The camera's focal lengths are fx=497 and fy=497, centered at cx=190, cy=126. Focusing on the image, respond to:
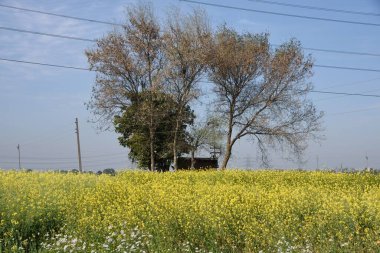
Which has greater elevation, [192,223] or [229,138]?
[229,138]

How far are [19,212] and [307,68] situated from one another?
26.3 metres

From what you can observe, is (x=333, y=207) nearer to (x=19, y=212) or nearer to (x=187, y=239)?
(x=187, y=239)

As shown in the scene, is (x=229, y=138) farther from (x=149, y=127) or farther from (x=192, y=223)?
(x=192, y=223)

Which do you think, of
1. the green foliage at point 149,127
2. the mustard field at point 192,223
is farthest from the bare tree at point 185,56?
the mustard field at point 192,223

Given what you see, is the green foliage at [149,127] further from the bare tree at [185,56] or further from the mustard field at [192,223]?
the mustard field at [192,223]

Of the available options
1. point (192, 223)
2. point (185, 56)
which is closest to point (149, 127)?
point (185, 56)

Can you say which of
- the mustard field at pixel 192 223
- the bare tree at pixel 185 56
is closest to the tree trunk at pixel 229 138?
the bare tree at pixel 185 56

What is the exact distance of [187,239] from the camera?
28.3ft

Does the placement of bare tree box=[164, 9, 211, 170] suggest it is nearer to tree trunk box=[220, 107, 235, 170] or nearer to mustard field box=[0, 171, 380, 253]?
tree trunk box=[220, 107, 235, 170]

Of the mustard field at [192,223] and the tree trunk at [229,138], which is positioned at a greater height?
the tree trunk at [229,138]

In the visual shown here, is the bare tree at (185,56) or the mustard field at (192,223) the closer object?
the mustard field at (192,223)

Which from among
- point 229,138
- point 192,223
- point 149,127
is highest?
point 149,127

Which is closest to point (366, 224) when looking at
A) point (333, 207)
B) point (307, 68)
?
point (333, 207)

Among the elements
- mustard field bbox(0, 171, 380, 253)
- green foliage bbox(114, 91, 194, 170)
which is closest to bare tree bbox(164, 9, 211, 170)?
green foliage bbox(114, 91, 194, 170)
